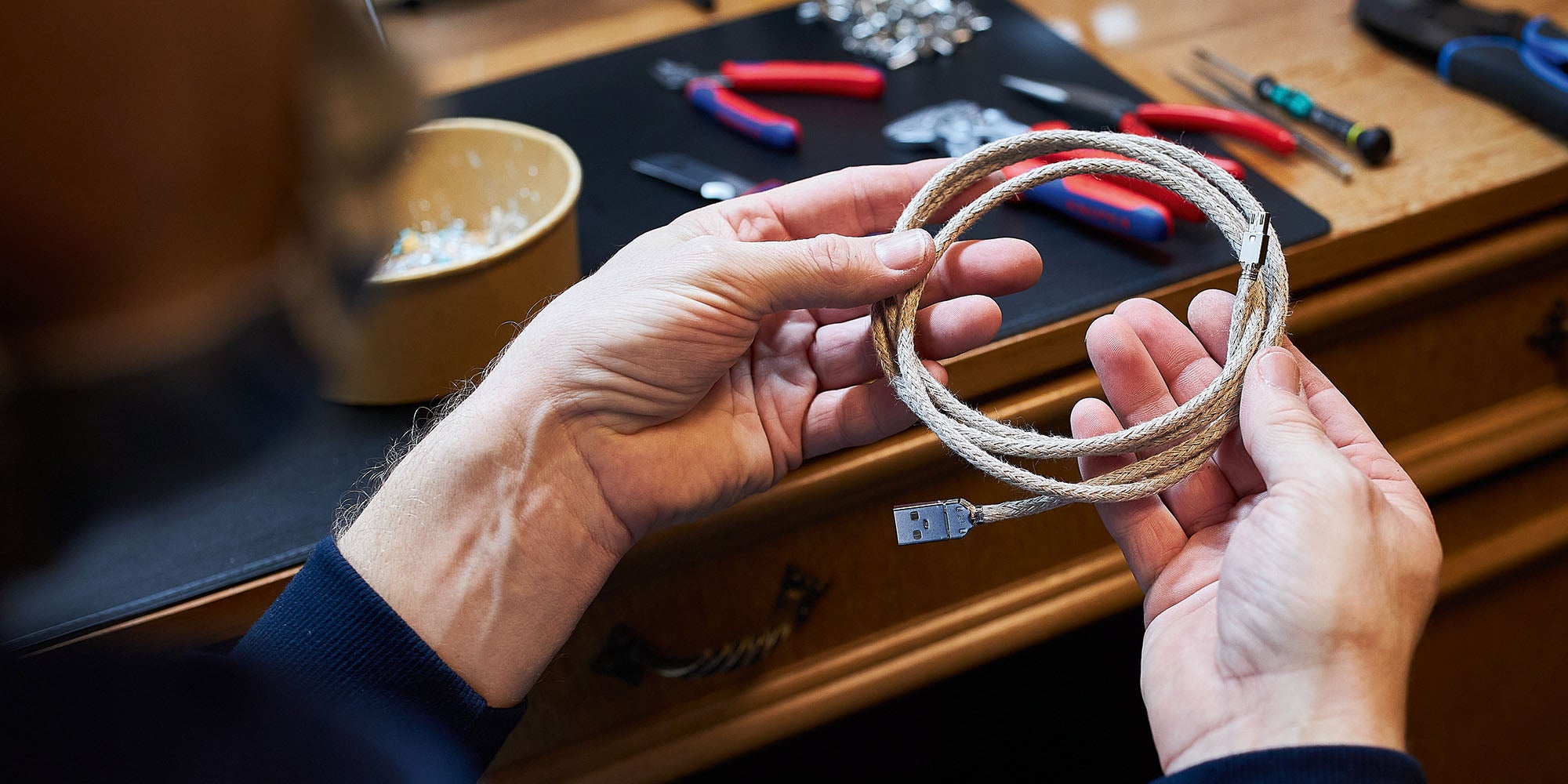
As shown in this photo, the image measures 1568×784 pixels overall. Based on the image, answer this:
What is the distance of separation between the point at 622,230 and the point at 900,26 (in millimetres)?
390

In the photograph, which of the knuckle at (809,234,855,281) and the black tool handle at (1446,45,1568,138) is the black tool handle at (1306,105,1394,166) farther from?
the knuckle at (809,234,855,281)

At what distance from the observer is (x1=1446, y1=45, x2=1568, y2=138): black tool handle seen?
781mm

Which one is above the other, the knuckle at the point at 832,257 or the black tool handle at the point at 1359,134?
the knuckle at the point at 832,257

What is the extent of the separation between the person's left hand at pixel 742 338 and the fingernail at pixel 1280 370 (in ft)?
0.50

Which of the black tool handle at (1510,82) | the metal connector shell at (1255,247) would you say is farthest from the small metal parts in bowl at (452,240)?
the black tool handle at (1510,82)

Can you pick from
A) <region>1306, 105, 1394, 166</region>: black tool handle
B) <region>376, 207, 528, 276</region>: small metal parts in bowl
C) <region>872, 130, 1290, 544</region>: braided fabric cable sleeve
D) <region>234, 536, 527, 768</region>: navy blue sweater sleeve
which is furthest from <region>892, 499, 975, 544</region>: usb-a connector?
<region>1306, 105, 1394, 166</region>: black tool handle

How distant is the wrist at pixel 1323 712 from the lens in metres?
0.43

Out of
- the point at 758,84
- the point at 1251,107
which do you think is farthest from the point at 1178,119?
the point at 758,84

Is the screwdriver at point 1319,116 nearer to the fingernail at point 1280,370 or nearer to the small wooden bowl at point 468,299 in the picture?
the fingernail at point 1280,370

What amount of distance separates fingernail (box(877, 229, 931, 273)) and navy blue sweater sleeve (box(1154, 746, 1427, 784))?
30cm

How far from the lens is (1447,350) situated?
80 cm

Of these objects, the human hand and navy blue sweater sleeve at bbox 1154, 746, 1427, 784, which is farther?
the human hand

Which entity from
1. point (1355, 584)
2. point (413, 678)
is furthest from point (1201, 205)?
point (413, 678)

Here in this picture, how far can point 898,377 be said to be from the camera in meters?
0.58
